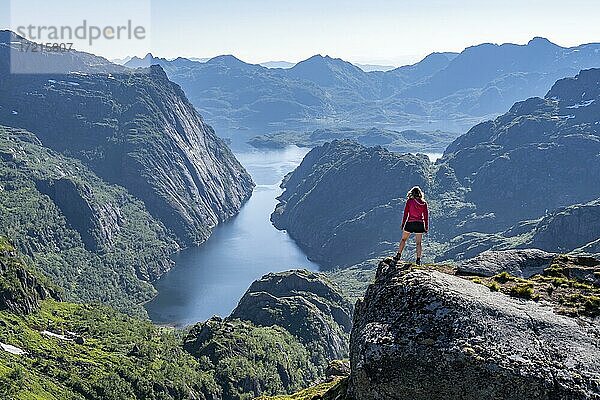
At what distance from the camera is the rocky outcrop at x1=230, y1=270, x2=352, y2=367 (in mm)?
160625

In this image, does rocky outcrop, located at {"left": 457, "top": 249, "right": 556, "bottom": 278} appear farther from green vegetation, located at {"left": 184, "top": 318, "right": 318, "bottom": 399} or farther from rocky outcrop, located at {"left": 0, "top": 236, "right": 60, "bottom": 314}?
rocky outcrop, located at {"left": 0, "top": 236, "right": 60, "bottom": 314}

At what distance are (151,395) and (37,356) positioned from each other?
2286 cm

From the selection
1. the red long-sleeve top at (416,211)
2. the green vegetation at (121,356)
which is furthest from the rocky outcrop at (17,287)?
the red long-sleeve top at (416,211)

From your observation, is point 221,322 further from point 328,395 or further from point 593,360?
point 593,360

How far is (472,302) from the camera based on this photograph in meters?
22.5

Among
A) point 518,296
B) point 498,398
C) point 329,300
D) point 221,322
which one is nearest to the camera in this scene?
point 498,398

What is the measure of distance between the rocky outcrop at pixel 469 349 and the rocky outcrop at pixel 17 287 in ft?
407

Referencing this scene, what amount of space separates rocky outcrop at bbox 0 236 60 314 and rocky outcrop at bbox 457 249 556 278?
122250 mm

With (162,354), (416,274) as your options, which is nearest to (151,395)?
(162,354)

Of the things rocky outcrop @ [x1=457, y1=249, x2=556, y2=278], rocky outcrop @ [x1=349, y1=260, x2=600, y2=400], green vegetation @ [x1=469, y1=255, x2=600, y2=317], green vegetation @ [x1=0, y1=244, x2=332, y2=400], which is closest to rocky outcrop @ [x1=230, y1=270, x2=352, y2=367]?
green vegetation @ [x1=0, y1=244, x2=332, y2=400]

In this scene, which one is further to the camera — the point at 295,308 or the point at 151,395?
the point at 295,308

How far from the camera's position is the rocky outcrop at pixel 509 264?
2870 centimetres

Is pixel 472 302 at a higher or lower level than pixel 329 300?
higher

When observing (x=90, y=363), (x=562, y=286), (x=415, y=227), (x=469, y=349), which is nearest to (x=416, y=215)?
(x=415, y=227)
